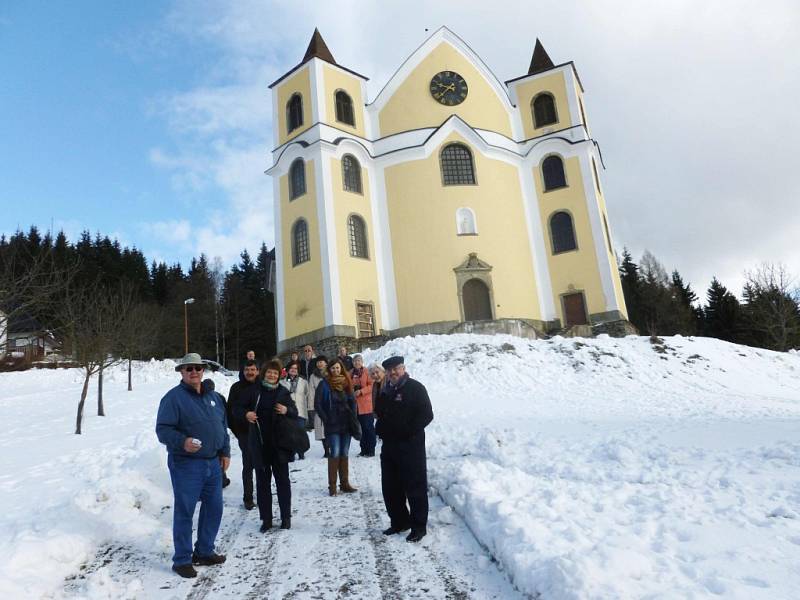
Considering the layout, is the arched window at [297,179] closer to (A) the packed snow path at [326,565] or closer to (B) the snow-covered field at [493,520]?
(B) the snow-covered field at [493,520]

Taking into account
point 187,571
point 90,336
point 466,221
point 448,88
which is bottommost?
point 187,571

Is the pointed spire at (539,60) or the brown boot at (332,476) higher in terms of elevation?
the pointed spire at (539,60)

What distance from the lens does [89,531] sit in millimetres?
5746

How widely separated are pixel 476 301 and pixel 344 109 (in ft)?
41.4

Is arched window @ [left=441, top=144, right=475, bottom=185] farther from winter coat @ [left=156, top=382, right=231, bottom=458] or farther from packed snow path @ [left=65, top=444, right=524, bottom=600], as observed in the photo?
winter coat @ [left=156, top=382, right=231, bottom=458]

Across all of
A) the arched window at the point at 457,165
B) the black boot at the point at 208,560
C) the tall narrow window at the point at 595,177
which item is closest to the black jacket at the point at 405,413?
the black boot at the point at 208,560

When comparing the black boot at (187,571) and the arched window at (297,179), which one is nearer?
the black boot at (187,571)

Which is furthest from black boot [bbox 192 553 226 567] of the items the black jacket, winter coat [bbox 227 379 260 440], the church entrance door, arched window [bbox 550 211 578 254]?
arched window [bbox 550 211 578 254]

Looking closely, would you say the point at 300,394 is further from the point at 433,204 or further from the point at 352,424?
the point at 433,204

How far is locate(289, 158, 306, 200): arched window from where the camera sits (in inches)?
1112

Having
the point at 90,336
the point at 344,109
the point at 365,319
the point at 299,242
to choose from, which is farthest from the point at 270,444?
the point at 344,109

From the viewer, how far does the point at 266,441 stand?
20.1ft

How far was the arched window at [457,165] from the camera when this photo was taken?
96.1 feet

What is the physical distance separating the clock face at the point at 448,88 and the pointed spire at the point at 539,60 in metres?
5.56
